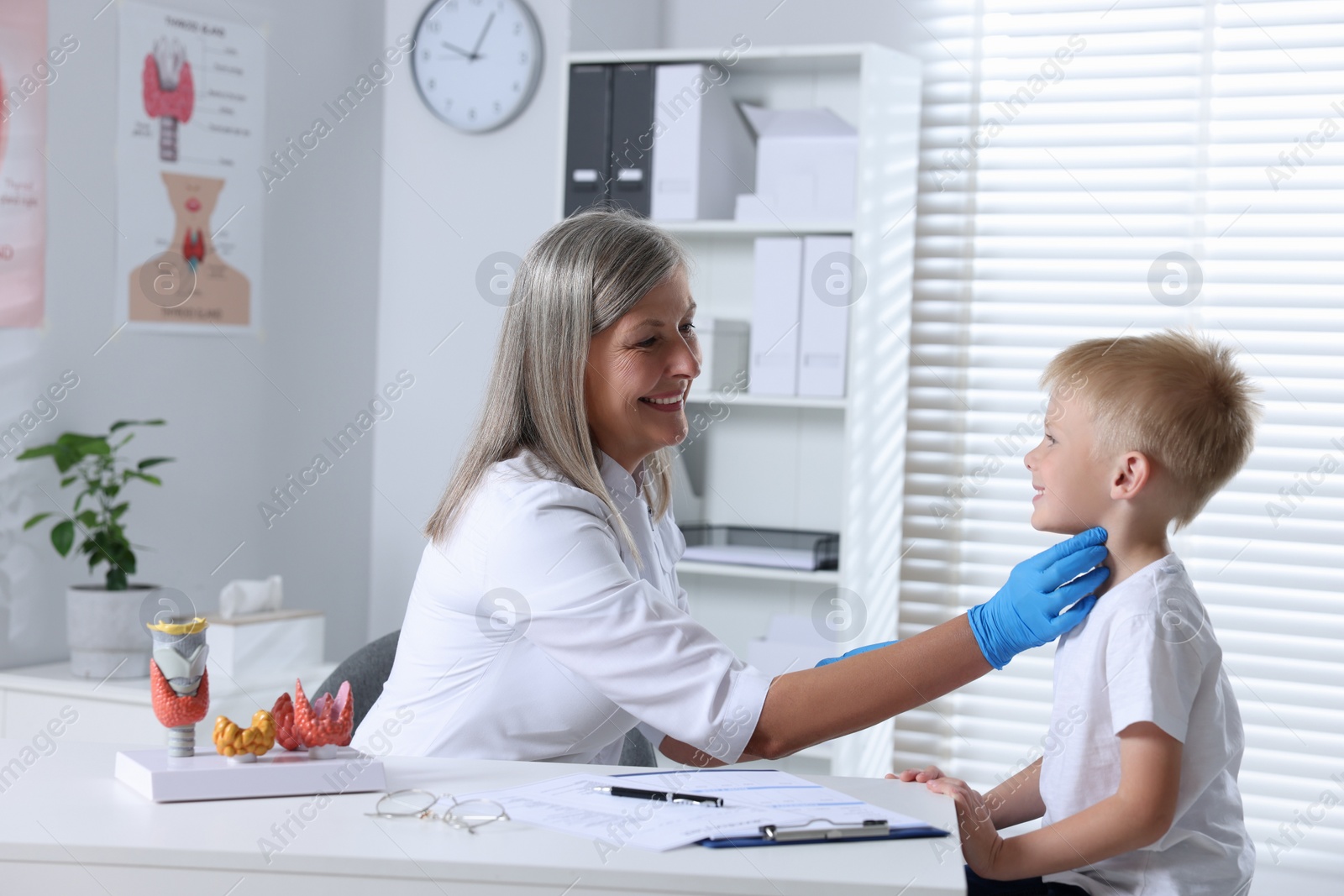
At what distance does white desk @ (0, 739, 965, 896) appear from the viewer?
0.92 metres

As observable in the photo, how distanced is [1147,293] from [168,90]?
225cm

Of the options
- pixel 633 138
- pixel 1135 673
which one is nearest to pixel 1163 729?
pixel 1135 673

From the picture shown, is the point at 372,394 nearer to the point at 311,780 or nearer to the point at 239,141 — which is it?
the point at 239,141

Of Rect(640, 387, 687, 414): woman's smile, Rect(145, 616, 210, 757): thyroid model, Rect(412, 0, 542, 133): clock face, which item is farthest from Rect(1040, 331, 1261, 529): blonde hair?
Rect(412, 0, 542, 133): clock face

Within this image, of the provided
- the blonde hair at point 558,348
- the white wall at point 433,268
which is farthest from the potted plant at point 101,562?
the blonde hair at point 558,348

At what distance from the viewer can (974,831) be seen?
1154 millimetres

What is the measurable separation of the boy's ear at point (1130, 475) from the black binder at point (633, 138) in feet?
5.64

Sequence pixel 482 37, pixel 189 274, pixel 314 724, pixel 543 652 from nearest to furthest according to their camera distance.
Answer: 1. pixel 314 724
2. pixel 543 652
3. pixel 189 274
4. pixel 482 37

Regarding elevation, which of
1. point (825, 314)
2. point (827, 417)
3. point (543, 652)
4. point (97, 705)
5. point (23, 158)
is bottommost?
point (97, 705)

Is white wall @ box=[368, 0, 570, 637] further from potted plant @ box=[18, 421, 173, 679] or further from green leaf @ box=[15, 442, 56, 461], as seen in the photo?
green leaf @ box=[15, 442, 56, 461]

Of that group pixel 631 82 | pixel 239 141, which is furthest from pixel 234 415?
pixel 631 82

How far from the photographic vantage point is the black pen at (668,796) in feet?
3.54

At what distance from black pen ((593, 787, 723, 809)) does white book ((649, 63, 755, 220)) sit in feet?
6.28

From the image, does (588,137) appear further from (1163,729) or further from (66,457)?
(1163,729)
